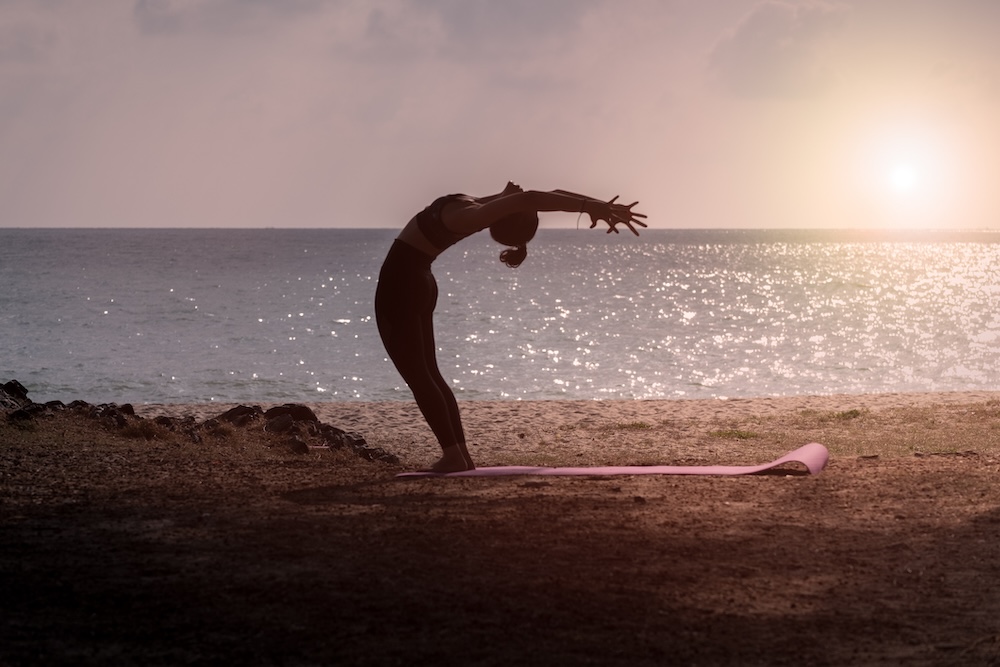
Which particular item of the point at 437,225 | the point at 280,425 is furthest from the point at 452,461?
the point at 280,425

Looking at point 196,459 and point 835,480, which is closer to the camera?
point 835,480

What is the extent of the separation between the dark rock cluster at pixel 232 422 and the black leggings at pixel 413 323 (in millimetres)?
2619

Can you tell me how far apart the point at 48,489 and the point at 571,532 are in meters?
3.53

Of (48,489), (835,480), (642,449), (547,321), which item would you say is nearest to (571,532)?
(835,480)

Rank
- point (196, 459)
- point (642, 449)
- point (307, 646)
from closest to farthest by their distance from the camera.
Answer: point (307, 646) → point (196, 459) → point (642, 449)

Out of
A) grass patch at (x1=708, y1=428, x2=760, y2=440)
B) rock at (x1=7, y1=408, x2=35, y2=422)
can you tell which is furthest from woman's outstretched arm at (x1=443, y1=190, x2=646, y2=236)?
grass patch at (x1=708, y1=428, x2=760, y2=440)

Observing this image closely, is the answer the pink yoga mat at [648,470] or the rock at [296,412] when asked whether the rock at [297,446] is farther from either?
the pink yoga mat at [648,470]

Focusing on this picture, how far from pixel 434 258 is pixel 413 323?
0.51 meters

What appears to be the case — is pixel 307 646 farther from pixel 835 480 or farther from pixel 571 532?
pixel 835 480

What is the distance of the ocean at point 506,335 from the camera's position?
3127cm

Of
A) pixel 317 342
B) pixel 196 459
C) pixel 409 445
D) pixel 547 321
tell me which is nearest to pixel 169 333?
pixel 317 342

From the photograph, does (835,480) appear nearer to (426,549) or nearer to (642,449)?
(426,549)

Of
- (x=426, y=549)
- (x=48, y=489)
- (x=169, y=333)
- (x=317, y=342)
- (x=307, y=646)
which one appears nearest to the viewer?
(x=307, y=646)

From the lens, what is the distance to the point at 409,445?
Answer: 16828 millimetres
